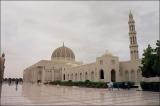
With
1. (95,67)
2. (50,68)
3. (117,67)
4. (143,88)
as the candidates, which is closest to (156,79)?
(143,88)

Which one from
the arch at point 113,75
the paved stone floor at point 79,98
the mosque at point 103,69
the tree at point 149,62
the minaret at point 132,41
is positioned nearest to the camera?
the paved stone floor at point 79,98

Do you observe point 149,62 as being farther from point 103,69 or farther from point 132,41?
point 103,69

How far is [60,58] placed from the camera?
67.2m

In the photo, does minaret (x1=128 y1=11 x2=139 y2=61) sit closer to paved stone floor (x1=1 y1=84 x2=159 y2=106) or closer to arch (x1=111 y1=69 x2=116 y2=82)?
arch (x1=111 y1=69 x2=116 y2=82)

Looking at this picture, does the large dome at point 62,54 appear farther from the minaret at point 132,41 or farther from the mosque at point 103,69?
the minaret at point 132,41

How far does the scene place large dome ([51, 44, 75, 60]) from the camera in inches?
2667

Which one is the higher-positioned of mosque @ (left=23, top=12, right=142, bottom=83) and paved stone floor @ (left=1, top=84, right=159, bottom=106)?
mosque @ (left=23, top=12, right=142, bottom=83)

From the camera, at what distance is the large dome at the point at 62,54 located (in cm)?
6775

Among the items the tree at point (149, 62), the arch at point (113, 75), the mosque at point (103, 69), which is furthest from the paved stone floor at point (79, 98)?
the arch at point (113, 75)

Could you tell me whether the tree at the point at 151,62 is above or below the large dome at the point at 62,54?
below

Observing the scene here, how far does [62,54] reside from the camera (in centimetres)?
6794

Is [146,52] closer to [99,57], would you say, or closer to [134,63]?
[134,63]

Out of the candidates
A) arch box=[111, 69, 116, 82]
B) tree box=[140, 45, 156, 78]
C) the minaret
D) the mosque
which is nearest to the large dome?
the mosque

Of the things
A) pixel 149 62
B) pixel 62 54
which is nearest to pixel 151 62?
pixel 149 62
